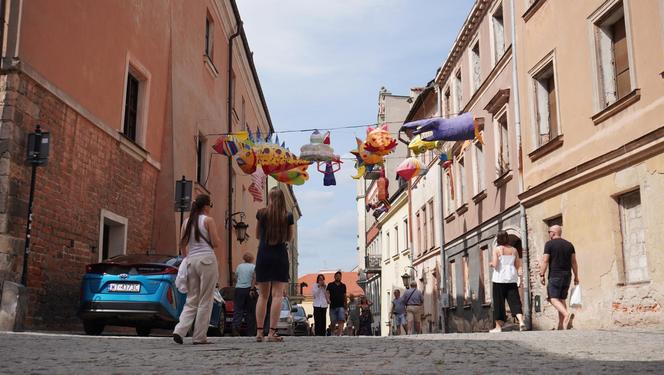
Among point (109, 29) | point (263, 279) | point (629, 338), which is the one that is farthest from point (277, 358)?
point (109, 29)

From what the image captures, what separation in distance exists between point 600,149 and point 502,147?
19.8 feet

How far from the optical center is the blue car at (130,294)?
10.4 metres

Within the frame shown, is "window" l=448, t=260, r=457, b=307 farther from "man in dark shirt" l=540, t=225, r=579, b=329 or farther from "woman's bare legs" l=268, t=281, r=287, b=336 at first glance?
"woman's bare legs" l=268, t=281, r=287, b=336

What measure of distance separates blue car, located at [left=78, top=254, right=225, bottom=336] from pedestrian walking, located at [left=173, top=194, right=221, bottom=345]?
276cm

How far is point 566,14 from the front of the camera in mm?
14477

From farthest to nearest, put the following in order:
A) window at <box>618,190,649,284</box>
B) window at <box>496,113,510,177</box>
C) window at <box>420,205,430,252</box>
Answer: window at <box>420,205,430,252</box>, window at <box>496,113,510,177</box>, window at <box>618,190,649,284</box>

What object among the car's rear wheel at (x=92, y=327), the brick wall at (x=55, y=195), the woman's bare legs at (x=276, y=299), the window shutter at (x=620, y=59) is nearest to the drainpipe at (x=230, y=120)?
the brick wall at (x=55, y=195)

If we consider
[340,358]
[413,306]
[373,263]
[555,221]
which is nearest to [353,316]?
[413,306]

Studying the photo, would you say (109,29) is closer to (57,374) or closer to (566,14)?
(566,14)

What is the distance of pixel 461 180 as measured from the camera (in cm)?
2395

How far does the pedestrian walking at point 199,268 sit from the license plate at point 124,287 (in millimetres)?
2910

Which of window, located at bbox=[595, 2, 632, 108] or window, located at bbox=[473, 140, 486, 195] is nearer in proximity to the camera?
window, located at bbox=[595, 2, 632, 108]

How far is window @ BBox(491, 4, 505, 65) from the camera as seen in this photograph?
19.3 m

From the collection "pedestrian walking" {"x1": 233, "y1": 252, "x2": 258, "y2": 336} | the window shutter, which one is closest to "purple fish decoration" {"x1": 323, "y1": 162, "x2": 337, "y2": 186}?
"pedestrian walking" {"x1": 233, "y1": 252, "x2": 258, "y2": 336}
